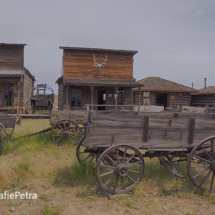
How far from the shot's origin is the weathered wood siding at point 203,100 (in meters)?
24.6

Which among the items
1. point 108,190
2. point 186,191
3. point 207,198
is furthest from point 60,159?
point 207,198

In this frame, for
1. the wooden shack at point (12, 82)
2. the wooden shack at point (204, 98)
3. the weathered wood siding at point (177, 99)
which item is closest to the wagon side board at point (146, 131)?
the wooden shack at point (12, 82)

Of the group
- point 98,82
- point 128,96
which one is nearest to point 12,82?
point 98,82

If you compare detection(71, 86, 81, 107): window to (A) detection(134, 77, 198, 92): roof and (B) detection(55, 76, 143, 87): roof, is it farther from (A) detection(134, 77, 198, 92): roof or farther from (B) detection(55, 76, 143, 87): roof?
(A) detection(134, 77, 198, 92): roof

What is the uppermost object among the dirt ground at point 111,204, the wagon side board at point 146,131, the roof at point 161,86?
the roof at point 161,86

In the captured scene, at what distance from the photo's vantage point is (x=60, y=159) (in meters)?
5.48

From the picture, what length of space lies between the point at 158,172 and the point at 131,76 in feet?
47.0

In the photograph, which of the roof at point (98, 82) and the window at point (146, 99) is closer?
the roof at point (98, 82)

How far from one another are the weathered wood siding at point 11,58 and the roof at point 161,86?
12691 mm

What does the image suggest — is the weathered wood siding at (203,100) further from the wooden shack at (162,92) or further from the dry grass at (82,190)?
the dry grass at (82,190)

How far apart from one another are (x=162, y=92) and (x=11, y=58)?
1660 cm

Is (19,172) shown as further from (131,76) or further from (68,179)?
(131,76)

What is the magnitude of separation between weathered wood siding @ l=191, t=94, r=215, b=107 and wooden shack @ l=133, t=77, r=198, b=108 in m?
2.87

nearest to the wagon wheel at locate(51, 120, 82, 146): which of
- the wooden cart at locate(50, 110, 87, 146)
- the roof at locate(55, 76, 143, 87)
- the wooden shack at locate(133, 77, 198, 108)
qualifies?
the wooden cart at locate(50, 110, 87, 146)
